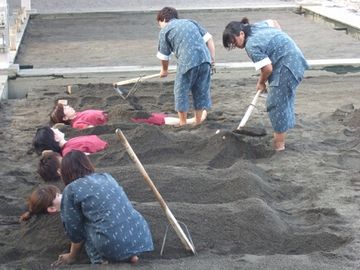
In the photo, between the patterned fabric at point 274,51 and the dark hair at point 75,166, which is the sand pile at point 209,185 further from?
the patterned fabric at point 274,51

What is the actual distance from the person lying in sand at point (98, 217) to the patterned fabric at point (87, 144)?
226cm

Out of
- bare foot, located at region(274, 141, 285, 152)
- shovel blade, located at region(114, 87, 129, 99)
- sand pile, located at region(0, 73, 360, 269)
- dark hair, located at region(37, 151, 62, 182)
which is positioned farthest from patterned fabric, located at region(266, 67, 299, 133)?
shovel blade, located at region(114, 87, 129, 99)

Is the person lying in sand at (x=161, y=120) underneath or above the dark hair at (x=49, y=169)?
underneath

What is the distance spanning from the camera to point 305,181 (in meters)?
6.35

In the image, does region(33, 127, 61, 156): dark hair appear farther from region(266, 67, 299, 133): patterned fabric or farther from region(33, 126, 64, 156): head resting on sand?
region(266, 67, 299, 133): patterned fabric

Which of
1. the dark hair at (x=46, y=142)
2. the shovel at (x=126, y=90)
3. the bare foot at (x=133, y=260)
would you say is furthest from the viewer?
the shovel at (x=126, y=90)

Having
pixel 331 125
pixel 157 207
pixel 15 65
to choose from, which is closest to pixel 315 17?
pixel 15 65

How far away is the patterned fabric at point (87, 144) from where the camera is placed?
6.83 m

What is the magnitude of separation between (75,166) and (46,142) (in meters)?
2.29

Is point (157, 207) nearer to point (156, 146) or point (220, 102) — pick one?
point (156, 146)

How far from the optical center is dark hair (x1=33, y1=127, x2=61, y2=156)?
22.0 ft

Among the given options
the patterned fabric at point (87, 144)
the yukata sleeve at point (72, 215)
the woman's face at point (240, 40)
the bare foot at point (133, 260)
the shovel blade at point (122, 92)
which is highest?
the woman's face at point (240, 40)

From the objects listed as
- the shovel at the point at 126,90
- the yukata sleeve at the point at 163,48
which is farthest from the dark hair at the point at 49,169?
the shovel at the point at 126,90

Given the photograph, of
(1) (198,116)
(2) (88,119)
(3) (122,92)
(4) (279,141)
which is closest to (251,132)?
(4) (279,141)
